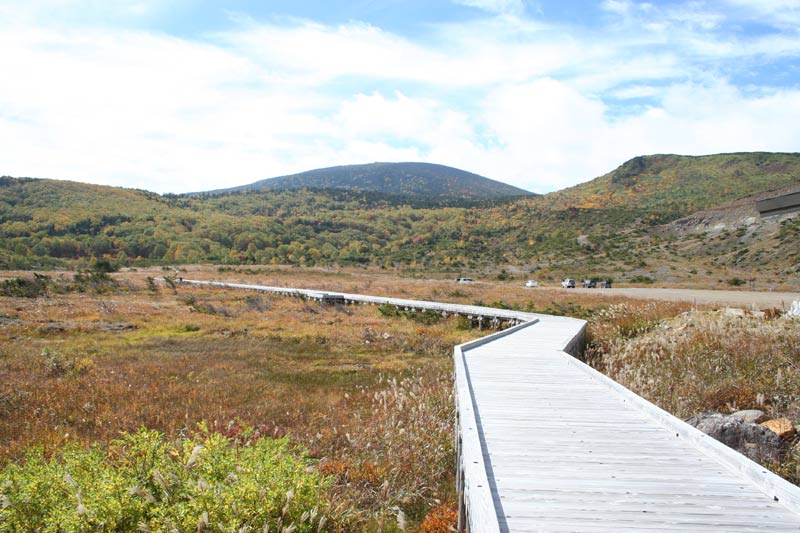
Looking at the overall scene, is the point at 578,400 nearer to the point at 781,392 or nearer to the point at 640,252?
the point at 781,392

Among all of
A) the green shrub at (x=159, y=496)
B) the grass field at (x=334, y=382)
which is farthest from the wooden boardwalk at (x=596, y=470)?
the green shrub at (x=159, y=496)

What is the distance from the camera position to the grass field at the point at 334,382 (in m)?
5.73

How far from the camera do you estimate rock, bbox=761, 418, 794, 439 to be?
18.9 feet

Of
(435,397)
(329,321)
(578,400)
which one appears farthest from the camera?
(329,321)

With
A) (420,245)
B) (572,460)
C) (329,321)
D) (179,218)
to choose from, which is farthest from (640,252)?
(179,218)

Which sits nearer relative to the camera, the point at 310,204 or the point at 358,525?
the point at 358,525

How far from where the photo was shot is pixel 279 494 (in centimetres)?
→ 336

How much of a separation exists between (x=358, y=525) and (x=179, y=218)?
104338mm

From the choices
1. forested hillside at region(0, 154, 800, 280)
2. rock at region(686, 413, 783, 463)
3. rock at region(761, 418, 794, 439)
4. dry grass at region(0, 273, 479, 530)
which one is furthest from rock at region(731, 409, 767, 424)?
forested hillside at region(0, 154, 800, 280)

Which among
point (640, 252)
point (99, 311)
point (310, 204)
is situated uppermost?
point (310, 204)

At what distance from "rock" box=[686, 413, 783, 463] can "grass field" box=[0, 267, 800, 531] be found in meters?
0.23

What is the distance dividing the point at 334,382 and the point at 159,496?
783 cm

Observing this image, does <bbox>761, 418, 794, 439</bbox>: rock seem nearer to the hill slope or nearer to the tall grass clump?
the tall grass clump

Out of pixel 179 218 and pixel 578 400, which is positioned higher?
pixel 179 218
